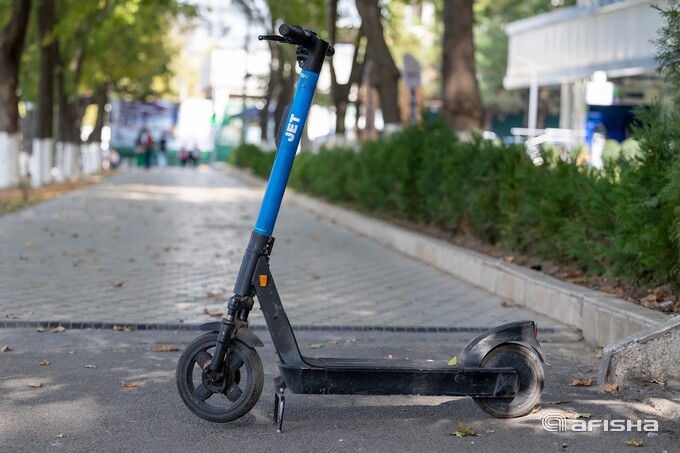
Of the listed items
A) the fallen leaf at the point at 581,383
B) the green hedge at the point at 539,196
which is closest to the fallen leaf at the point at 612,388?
the fallen leaf at the point at 581,383

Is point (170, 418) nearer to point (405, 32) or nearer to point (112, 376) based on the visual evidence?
point (112, 376)

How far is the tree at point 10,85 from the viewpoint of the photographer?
2548cm

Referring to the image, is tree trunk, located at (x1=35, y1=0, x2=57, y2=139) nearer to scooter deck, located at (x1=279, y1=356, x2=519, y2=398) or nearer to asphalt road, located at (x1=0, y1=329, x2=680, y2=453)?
asphalt road, located at (x1=0, y1=329, x2=680, y2=453)

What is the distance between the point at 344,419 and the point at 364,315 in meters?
3.68

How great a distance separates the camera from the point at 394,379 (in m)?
5.77

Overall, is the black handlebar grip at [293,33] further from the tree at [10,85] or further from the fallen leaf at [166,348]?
the tree at [10,85]

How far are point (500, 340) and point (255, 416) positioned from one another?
1391 mm

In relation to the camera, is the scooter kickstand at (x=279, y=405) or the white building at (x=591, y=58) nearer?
the scooter kickstand at (x=279, y=405)

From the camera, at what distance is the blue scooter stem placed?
568 cm

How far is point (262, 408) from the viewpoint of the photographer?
6.20 m

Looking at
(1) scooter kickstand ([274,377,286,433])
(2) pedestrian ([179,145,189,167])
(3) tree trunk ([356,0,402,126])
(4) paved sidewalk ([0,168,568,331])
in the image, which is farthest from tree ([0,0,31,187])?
(2) pedestrian ([179,145,189,167])

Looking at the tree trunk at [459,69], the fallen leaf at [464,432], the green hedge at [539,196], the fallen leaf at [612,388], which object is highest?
the tree trunk at [459,69]

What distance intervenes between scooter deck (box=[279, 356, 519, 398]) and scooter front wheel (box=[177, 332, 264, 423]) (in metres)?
0.17

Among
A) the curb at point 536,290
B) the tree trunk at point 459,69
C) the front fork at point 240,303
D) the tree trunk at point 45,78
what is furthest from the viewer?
the tree trunk at point 45,78
